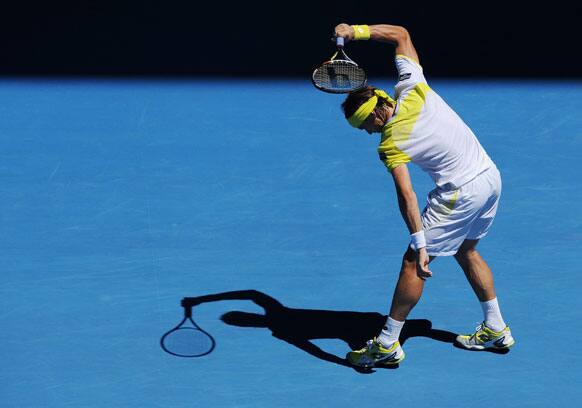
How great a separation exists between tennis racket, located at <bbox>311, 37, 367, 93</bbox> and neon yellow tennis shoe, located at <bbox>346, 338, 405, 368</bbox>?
1.47 meters

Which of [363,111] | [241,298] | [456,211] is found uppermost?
[363,111]

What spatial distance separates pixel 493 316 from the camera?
6246 mm

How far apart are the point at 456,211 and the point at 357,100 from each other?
77cm

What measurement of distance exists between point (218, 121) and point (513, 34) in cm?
311

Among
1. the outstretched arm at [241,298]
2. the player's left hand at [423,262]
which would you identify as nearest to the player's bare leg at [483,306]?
the player's left hand at [423,262]

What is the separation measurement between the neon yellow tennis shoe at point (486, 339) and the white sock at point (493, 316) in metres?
0.02

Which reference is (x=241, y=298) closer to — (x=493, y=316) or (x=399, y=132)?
(x=493, y=316)

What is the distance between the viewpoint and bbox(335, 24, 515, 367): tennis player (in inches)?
227

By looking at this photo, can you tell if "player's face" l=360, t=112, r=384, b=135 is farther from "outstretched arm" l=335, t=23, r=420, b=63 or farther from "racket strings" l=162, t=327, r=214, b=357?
"racket strings" l=162, t=327, r=214, b=357

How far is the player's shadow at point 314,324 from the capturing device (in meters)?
6.44

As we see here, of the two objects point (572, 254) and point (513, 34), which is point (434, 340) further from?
point (513, 34)

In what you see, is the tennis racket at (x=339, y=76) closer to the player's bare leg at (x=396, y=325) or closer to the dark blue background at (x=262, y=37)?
the player's bare leg at (x=396, y=325)

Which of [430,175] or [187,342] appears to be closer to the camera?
[430,175]

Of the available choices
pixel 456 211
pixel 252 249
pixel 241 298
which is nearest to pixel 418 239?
pixel 456 211
